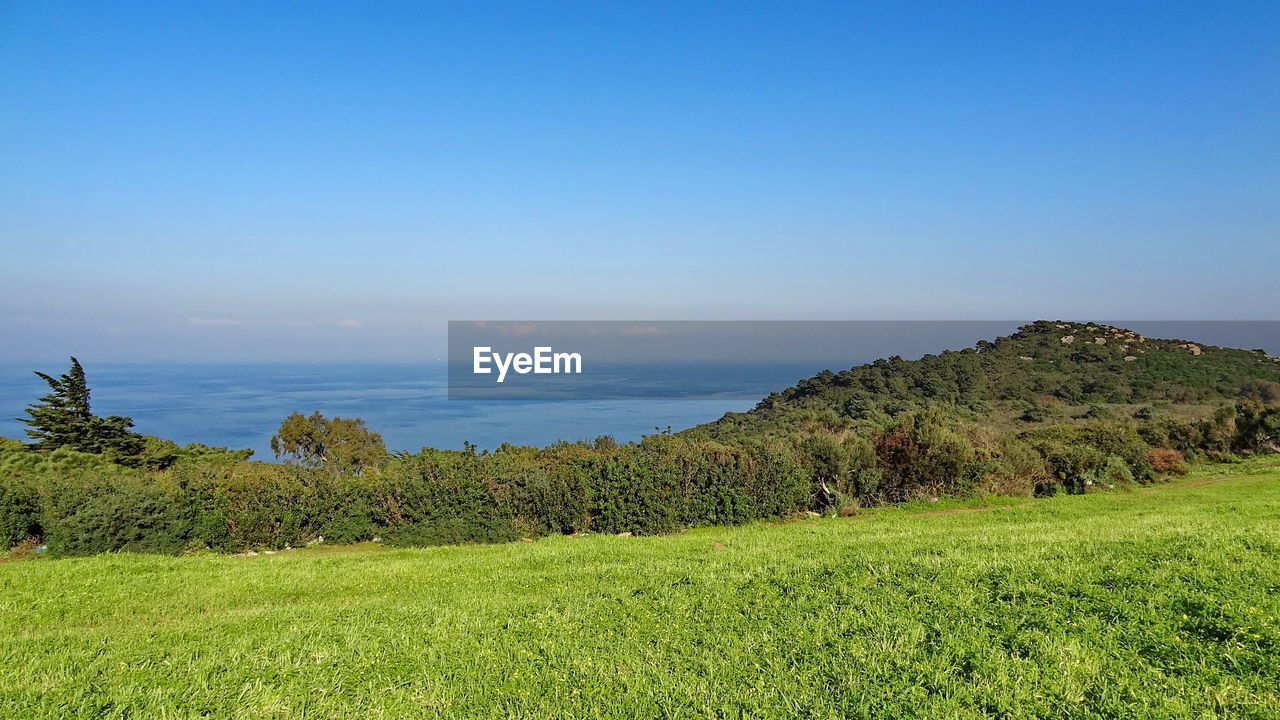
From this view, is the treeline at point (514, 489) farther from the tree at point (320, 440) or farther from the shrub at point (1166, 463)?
the tree at point (320, 440)

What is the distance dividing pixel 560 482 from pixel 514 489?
0.93 meters

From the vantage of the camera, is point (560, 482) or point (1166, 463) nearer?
point (560, 482)

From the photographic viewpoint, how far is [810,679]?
4.01 m

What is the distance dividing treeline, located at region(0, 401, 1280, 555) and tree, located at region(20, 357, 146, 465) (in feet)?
9.28

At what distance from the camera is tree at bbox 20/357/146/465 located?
68.1 feet

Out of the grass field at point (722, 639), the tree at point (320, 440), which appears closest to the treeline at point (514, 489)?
the grass field at point (722, 639)

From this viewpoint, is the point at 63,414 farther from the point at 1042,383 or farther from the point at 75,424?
the point at 1042,383

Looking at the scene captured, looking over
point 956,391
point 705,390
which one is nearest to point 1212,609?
point 956,391

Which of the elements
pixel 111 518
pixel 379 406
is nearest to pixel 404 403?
pixel 379 406

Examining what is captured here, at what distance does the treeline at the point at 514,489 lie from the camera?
11.5 m

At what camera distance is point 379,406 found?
145 ft

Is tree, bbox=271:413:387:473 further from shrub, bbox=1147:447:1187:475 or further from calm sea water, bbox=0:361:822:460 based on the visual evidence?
shrub, bbox=1147:447:1187:475

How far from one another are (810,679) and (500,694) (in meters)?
1.91

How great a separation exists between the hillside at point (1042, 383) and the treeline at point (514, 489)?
11.6 meters
